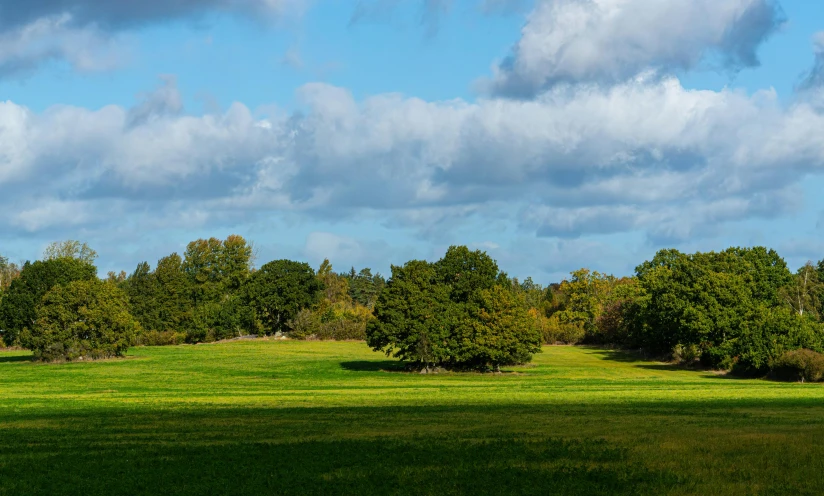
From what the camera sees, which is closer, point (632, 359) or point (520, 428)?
point (520, 428)

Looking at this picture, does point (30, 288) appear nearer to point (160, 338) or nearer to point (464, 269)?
point (160, 338)

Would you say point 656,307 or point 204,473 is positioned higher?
point 656,307

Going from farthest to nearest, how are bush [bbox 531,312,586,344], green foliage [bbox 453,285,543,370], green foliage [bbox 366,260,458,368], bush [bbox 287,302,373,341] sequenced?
bush [bbox 287,302,373,341]
bush [bbox 531,312,586,344]
green foliage [bbox 453,285,543,370]
green foliage [bbox 366,260,458,368]

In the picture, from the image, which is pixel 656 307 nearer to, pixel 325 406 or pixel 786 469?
pixel 325 406

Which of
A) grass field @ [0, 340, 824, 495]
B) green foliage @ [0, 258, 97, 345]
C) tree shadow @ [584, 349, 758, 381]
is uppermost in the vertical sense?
green foliage @ [0, 258, 97, 345]

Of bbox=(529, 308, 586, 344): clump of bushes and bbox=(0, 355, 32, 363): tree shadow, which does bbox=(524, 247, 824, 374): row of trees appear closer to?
bbox=(529, 308, 586, 344): clump of bushes

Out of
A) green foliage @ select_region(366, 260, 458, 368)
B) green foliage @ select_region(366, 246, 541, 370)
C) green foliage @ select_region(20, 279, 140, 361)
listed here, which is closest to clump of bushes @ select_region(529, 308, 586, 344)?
green foliage @ select_region(366, 246, 541, 370)

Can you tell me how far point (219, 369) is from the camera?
91625mm

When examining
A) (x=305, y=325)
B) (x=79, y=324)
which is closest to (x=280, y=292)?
(x=305, y=325)

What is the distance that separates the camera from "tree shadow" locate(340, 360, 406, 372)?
90625 millimetres

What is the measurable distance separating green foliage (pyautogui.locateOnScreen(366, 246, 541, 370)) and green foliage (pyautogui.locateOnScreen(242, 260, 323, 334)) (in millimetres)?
64396

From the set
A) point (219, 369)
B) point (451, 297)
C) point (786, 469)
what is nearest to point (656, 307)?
point (451, 297)

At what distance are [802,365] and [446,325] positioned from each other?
3241 centimetres

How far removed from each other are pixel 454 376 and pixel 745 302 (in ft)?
118
